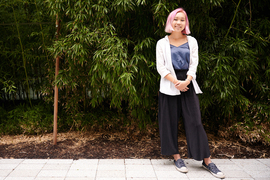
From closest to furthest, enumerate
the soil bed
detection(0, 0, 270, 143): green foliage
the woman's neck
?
the woman's neck < detection(0, 0, 270, 143): green foliage < the soil bed

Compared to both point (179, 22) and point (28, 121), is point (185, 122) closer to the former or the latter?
point (179, 22)

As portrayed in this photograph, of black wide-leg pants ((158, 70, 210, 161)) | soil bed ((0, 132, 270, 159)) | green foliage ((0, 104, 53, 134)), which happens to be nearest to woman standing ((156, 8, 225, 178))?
black wide-leg pants ((158, 70, 210, 161))

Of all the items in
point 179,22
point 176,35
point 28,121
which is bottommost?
point 28,121

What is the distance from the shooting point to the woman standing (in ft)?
7.43

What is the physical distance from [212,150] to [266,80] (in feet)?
3.90

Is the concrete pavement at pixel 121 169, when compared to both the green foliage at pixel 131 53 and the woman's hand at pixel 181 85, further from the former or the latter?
the woman's hand at pixel 181 85

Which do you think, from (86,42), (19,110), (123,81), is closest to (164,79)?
(123,81)

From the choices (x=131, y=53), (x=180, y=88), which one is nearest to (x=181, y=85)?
(x=180, y=88)

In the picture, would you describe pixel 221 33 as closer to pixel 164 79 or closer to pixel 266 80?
pixel 266 80

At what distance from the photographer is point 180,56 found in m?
2.29

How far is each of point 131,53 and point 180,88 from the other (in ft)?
2.81

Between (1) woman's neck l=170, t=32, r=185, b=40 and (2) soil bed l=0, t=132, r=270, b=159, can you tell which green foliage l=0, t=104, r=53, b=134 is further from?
(1) woman's neck l=170, t=32, r=185, b=40

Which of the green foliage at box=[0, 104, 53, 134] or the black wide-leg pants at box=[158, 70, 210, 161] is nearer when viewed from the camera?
the black wide-leg pants at box=[158, 70, 210, 161]

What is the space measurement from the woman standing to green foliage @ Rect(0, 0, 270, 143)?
268mm
